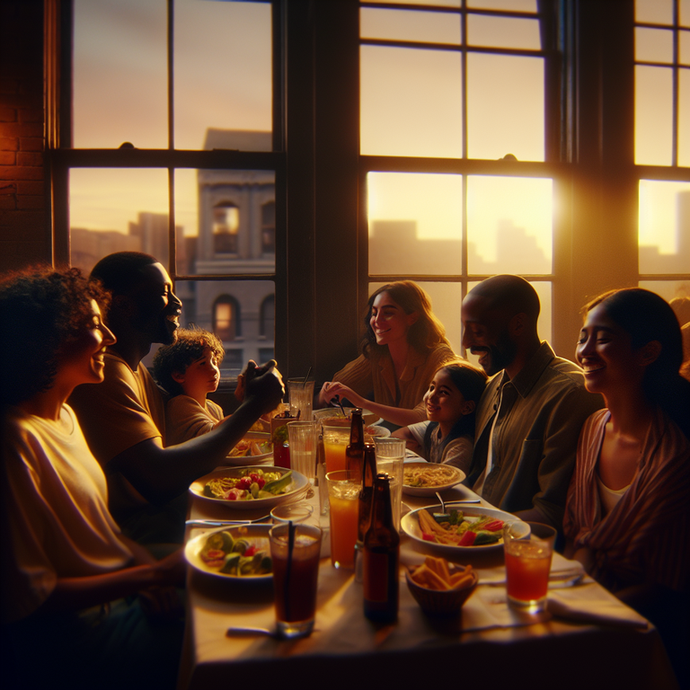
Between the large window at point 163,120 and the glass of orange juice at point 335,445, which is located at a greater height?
the large window at point 163,120

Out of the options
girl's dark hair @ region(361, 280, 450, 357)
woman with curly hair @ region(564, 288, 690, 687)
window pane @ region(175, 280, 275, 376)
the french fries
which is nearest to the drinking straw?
the french fries

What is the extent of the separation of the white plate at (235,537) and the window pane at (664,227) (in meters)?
3.16

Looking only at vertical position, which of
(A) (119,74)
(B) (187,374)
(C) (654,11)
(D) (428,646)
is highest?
(C) (654,11)

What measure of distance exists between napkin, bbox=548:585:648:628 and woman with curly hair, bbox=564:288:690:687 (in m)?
0.44

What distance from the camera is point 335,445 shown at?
1466mm

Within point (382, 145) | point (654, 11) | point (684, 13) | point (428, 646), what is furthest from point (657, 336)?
point (684, 13)

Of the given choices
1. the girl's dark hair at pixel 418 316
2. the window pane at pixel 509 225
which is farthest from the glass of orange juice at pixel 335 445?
the window pane at pixel 509 225

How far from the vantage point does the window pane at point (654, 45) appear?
10.8 feet

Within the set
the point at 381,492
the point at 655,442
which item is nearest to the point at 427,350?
the point at 655,442

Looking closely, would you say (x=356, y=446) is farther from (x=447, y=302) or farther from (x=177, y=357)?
(x=447, y=302)

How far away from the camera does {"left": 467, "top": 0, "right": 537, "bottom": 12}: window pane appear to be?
327 centimetres

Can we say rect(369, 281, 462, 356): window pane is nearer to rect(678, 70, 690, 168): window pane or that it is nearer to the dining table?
rect(678, 70, 690, 168): window pane

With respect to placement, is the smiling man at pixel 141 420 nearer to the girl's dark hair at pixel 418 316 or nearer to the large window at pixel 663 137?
the girl's dark hair at pixel 418 316

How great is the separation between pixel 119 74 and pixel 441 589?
10.5ft
